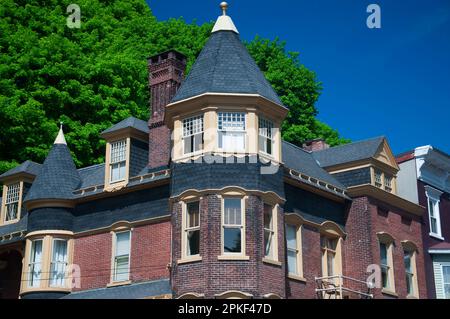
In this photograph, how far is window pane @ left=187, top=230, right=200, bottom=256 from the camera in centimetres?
3049

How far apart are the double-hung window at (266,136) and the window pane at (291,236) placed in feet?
11.2

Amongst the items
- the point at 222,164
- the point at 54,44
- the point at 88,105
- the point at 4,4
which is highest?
the point at 4,4

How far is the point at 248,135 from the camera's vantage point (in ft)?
104

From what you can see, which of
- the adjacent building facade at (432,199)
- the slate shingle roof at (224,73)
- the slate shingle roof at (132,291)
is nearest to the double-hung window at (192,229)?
the slate shingle roof at (132,291)

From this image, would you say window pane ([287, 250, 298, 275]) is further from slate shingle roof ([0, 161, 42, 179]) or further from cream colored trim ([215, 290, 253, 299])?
slate shingle roof ([0, 161, 42, 179])

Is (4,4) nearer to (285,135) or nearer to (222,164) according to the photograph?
(285,135)

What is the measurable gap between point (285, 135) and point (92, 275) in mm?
24034

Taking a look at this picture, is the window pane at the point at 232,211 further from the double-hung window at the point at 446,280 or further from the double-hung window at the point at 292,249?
the double-hung window at the point at 446,280

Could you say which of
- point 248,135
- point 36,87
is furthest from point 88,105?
point 248,135

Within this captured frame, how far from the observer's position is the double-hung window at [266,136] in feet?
106

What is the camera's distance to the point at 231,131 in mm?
31609

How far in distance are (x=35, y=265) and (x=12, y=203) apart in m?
6.10

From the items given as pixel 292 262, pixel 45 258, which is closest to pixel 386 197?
pixel 292 262
